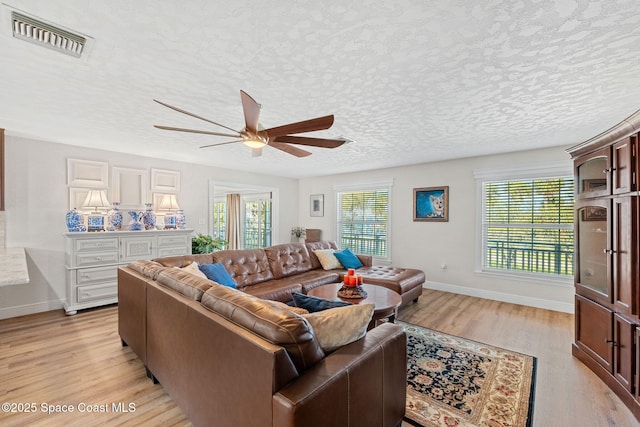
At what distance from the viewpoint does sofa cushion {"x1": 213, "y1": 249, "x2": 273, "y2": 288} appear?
348cm

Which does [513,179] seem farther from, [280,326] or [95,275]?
[95,275]

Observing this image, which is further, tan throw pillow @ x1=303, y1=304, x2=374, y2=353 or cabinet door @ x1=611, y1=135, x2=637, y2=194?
cabinet door @ x1=611, y1=135, x2=637, y2=194

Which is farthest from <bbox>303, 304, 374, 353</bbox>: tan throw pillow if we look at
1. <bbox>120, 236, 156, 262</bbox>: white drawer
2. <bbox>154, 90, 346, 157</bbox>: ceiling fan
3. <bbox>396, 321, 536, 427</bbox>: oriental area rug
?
<bbox>120, 236, 156, 262</bbox>: white drawer

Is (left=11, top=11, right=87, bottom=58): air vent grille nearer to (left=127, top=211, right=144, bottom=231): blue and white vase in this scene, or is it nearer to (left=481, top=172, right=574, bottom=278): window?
(left=127, top=211, right=144, bottom=231): blue and white vase

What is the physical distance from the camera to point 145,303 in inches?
86.3

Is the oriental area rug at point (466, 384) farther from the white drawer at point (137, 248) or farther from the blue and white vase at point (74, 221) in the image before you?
the blue and white vase at point (74, 221)

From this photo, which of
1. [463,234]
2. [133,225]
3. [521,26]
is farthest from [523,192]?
[133,225]

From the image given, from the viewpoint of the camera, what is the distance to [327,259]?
179 inches

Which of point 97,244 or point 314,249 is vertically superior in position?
point 97,244

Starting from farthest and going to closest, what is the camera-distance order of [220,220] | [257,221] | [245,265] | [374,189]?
[220,220]
[257,221]
[374,189]
[245,265]

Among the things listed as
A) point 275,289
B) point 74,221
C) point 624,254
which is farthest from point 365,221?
point 74,221

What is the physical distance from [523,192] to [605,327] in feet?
8.28

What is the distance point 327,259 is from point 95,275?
3.35m

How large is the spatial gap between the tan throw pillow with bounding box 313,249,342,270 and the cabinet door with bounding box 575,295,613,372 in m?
2.93
